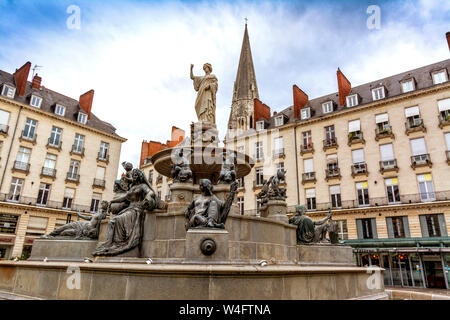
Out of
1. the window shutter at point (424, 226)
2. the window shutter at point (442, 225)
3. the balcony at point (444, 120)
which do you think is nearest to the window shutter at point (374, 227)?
the window shutter at point (424, 226)

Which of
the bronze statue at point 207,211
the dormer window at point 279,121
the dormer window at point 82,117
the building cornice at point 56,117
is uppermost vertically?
the dormer window at point 279,121

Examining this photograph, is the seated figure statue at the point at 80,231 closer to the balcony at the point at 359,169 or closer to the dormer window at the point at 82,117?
the balcony at the point at 359,169

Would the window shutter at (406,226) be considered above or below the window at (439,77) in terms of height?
below

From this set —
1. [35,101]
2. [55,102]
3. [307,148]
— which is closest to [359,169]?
[307,148]

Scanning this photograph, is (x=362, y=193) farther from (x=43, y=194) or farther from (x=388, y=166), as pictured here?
(x=43, y=194)

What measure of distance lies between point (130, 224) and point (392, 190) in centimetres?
2830

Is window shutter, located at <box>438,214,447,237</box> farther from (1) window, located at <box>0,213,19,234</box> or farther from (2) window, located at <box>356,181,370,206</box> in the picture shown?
(1) window, located at <box>0,213,19,234</box>

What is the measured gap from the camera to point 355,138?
31.1m

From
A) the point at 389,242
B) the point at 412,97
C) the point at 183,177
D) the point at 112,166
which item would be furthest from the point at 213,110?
the point at 112,166

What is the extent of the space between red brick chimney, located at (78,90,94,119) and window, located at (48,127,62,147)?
4991 mm

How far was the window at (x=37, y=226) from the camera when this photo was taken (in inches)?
1154

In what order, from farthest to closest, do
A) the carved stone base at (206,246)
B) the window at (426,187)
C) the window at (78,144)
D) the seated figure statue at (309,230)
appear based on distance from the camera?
the window at (78,144) < the window at (426,187) < the seated figure statue at (309,230) < the carved stone base at (206,246)

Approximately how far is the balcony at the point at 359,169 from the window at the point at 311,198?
4.71 meters

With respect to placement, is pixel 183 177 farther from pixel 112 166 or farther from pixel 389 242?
pixel 112 166
